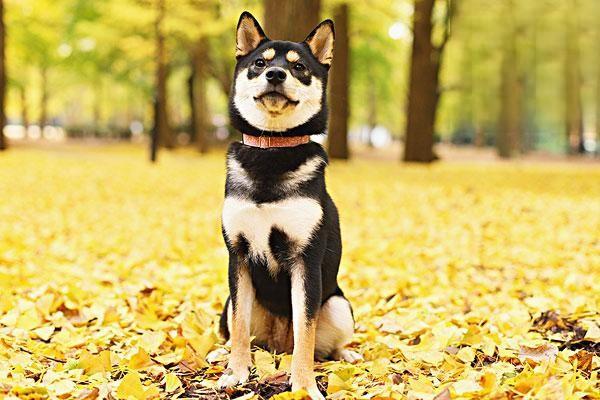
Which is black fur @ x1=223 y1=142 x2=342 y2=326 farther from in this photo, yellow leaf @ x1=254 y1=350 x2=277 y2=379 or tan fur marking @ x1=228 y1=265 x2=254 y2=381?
yellow leaf @ x1=254 y1=350 x2=277 y2=379

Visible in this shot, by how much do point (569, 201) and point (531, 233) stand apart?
13.2 ft

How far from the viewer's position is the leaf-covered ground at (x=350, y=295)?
3.52 metres

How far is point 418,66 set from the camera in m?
20.9

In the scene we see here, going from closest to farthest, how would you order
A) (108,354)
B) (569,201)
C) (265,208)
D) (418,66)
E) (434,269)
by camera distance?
1. (265,208)
2. (108,354)
3. (434,269)
4. (569,201)
5. (418,66)

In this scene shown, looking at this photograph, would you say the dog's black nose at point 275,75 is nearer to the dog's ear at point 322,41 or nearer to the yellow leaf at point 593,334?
the dog's ear at point 322,41

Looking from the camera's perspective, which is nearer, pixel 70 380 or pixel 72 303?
pixel 70 380

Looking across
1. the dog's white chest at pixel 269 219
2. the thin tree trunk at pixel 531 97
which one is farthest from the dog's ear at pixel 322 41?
the thin tree trunk at pixel 531 97

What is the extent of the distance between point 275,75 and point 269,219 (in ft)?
2.28

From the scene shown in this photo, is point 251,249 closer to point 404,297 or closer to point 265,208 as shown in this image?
point 265,208

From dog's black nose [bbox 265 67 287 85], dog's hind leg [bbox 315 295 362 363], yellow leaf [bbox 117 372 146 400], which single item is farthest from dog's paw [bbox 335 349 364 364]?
dog's black nose [bbox 265 67 287 85]

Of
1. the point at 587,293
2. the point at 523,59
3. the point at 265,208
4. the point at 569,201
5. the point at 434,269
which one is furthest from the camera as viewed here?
the point at 523,59

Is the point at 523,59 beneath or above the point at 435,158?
above

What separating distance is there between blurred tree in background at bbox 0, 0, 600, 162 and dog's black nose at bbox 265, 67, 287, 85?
7105mm

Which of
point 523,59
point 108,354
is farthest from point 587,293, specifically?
point 523,59
